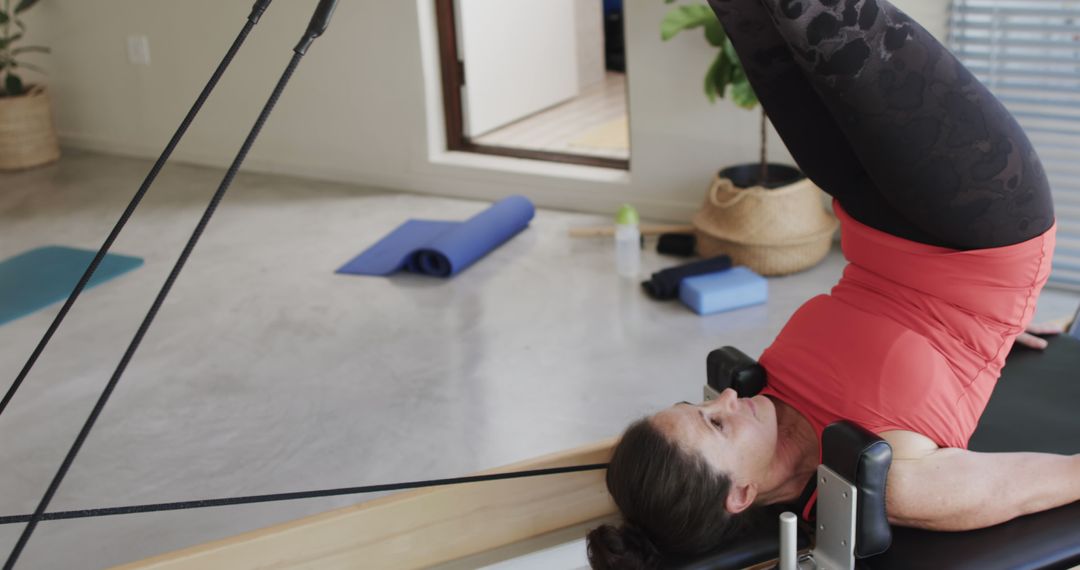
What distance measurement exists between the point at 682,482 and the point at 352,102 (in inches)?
145

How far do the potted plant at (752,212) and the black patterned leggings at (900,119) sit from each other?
181 cm

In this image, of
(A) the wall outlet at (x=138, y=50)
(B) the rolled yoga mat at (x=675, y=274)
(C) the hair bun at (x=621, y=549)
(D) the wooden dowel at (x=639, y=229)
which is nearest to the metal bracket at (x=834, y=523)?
(C) the hair bun at (x=621, y=549)

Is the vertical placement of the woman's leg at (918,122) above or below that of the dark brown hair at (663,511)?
above

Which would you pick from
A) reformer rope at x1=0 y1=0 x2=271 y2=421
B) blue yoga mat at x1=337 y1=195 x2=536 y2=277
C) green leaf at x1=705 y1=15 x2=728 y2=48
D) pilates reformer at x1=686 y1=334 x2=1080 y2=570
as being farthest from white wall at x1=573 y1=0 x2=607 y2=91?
reformer rope at x1=0 y1=0 x2=271 y2=421

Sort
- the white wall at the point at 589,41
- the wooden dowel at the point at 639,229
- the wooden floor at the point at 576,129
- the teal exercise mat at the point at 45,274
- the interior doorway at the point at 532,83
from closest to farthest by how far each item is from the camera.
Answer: the teal exercise mat at the point at 45,274 < the wooden dowel at the point at 639,229 < the interior doorway at the point at 532,83 < the wooden floor at the point at 576,129 < the white wall at the point at 589,41

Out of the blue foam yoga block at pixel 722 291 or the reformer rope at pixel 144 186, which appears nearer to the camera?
the reformer rope at pixel 144 186

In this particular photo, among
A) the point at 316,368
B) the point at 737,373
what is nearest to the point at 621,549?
the point at 737,373

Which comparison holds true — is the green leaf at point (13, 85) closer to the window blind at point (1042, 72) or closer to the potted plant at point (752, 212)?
the potted plant at point (752, 212)

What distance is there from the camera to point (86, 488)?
2.76 metres

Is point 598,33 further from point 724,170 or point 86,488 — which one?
point 86,488

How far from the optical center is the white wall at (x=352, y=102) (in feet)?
13.8

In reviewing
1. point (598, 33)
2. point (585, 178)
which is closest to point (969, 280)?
point (585, 178)

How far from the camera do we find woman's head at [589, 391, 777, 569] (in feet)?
5.57

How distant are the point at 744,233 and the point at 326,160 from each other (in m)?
2.23
